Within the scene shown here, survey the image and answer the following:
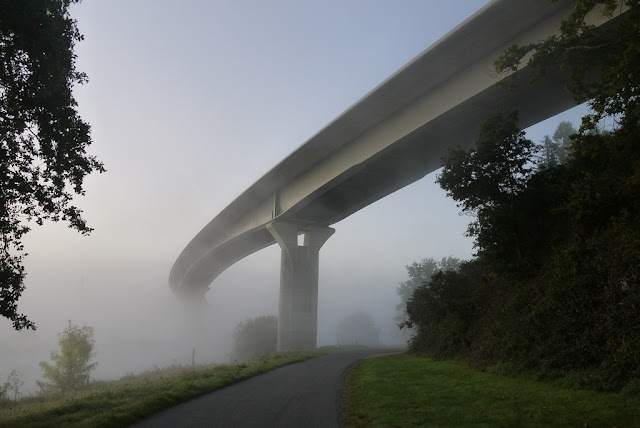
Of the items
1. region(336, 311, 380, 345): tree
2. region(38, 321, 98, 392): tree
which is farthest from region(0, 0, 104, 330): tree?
region(336, 311, 380, 345): tree

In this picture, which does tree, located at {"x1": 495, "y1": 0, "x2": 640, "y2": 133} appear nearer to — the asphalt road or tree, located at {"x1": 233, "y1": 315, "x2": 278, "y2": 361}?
the asphalt road

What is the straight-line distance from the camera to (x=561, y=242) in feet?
50.0

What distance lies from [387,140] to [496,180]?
8.79 metres

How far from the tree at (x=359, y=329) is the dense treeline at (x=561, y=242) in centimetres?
14645

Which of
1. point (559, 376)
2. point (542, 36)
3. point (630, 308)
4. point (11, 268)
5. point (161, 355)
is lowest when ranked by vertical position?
point (161, 355)

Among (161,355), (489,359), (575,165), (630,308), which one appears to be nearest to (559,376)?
(630,308)

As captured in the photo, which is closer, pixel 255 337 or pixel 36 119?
pixel 36 119

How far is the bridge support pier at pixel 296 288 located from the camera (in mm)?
37688

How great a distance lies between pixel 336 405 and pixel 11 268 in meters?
8.96

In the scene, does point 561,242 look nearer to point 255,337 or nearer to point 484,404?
point 484,404

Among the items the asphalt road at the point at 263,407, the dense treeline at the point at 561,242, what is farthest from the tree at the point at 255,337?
the asphalt road at the point at 263,407

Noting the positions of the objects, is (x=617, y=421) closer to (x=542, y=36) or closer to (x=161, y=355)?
(x=542, y=36)

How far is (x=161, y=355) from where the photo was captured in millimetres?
81188

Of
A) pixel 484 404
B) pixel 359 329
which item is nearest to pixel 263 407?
pixel 484 404
